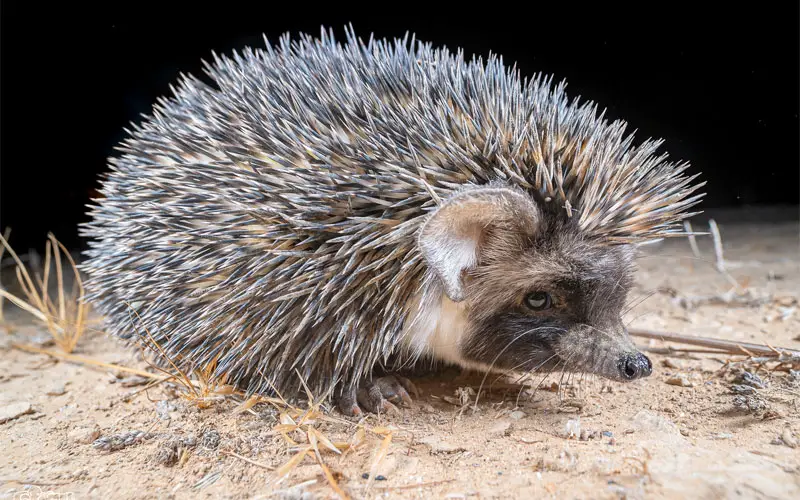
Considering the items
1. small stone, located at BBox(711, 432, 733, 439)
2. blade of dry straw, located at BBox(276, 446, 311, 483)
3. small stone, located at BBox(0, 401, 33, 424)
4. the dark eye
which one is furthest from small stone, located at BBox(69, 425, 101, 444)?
small stone, located at BBox(711, 432, 733, 439)

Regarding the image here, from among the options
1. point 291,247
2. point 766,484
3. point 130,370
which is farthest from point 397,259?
point 130,370

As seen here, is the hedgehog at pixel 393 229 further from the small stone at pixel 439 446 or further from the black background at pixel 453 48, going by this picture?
the black background at pixel 453 48

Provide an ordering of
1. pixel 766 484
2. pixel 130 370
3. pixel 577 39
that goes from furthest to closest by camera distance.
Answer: pixel 577 39 < pixel 130 370 < pixel 766 484

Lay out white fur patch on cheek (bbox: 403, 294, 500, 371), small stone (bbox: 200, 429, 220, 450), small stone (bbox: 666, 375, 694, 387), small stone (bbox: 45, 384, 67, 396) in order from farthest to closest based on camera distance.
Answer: small stone (bbox: 45, 384, 67, 396) < small stone (bbox: 666, 375, 694, 387) < white fur patch on cheek (bbox: 403, 294, 500, 371) < small stone (bbox: 200, 429, 220, 450)

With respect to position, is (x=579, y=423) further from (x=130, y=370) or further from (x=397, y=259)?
(x=130, y=370)

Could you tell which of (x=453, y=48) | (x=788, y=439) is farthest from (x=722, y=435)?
(x=453, y=48)

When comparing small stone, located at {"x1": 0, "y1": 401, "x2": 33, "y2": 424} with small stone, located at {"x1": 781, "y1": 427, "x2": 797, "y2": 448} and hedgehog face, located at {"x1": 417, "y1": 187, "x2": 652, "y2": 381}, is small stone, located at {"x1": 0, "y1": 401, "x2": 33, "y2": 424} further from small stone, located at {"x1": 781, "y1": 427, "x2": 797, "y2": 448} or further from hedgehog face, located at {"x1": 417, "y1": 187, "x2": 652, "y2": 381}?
small stone, located at {"x1": 781, "y1": 427, "x2": 797, "y2": 448}
